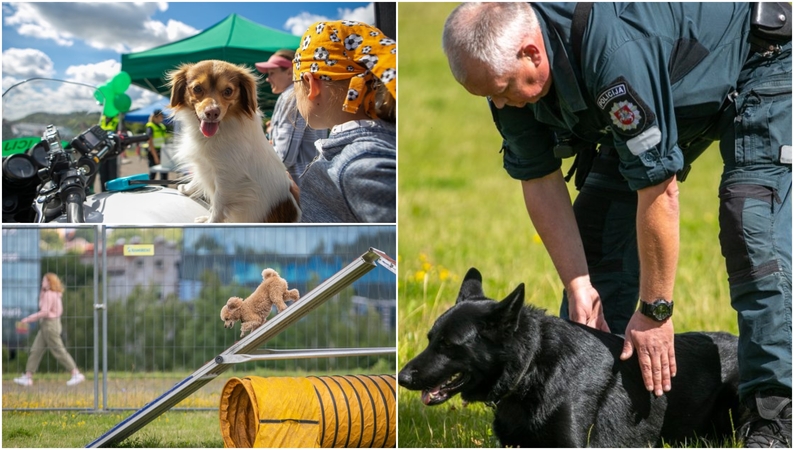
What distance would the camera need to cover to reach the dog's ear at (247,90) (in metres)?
3.11

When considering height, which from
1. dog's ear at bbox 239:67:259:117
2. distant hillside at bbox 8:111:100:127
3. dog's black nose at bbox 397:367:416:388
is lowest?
dog's black nose at bbox 397:367:416:388

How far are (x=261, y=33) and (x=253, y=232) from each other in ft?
2.66

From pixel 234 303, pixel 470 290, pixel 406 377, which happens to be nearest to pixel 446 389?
pixel 406 377

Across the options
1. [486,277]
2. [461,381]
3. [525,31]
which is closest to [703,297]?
[486,277]

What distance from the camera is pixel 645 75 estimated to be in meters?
2.83

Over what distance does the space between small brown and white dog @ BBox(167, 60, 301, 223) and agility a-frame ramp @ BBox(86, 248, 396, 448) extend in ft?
1.37

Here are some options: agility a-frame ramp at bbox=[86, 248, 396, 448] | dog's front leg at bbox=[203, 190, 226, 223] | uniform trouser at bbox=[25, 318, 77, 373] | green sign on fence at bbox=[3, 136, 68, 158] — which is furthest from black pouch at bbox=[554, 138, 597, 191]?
uniform trouser at bbox=[25, 318, 77, 373]

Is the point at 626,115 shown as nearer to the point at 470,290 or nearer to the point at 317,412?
the point at 470,290

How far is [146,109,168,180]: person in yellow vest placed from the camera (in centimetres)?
321

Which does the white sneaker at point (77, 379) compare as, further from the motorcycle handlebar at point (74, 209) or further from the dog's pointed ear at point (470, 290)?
the dog's pointed ear at point (470, 290)

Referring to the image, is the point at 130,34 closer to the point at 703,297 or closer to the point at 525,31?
the point at 525,31

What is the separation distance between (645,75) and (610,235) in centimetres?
122

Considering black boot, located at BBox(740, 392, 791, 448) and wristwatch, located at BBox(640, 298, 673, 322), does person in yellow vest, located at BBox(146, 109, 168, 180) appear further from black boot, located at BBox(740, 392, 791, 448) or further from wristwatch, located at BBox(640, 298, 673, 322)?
black boot, located at BBox(740, 392, 791, 448)

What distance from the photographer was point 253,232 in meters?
3.38
